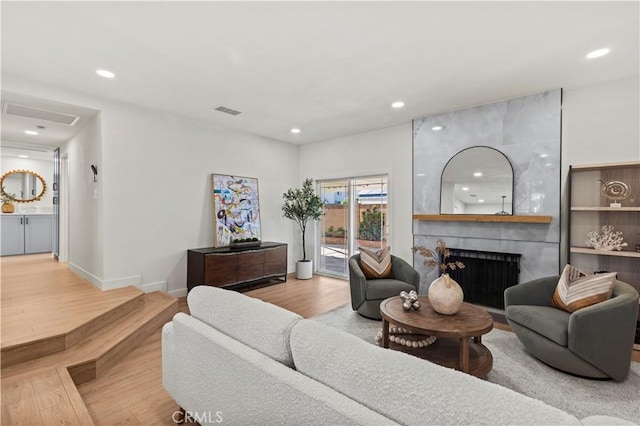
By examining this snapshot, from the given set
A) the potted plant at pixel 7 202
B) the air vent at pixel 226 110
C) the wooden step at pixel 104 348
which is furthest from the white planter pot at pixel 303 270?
the potted plant at pixel 7 202

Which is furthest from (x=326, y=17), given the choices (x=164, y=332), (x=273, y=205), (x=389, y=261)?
(x=273, y=205)

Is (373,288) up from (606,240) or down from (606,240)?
down

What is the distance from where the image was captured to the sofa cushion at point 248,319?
1.35 metres

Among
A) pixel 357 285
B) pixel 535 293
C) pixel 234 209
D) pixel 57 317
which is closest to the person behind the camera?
pixel 57 317

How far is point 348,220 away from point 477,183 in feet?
8.25

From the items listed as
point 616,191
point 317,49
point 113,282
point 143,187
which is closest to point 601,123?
point 616,191

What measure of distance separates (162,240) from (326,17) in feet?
12.4

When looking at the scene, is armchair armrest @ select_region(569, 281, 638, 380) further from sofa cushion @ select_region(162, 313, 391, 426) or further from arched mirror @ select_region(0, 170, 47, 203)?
arched mirror @ select_region(0, 170, 47, 203)

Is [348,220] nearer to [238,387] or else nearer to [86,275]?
[86,275]

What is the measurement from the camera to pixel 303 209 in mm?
5906

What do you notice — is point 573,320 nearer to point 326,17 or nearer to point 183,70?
point 326,17

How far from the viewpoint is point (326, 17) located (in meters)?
2.29

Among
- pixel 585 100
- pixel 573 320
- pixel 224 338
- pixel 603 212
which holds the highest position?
pixel 585 100

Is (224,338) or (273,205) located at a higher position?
(273,205)
